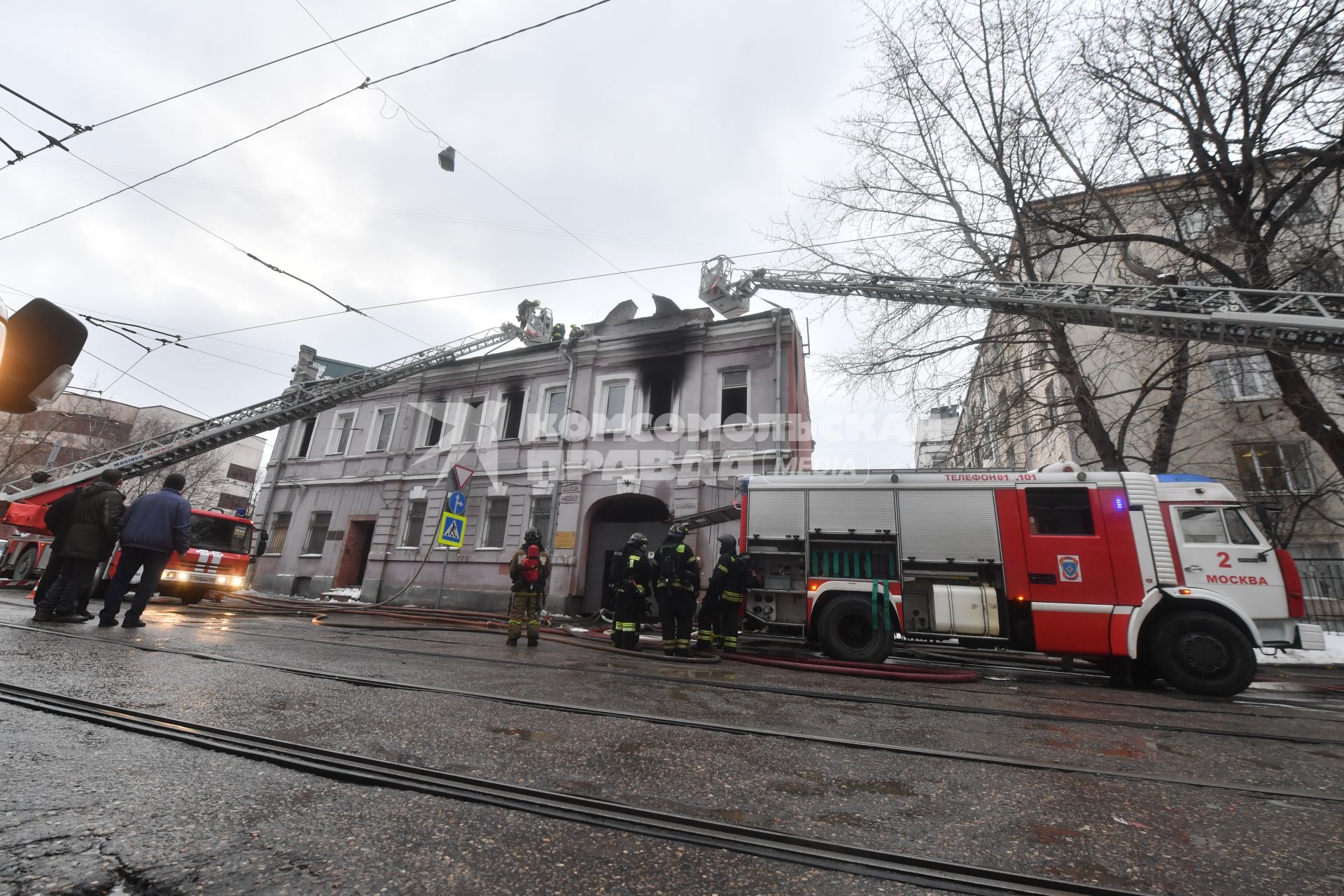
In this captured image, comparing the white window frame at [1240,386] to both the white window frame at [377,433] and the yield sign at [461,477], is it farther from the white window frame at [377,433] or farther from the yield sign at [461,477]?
the white window frame at [377,433]

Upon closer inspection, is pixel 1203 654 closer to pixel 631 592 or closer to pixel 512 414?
pixel 631 592

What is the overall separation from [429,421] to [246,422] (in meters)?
5.22

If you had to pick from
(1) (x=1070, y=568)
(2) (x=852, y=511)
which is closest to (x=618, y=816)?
(2) (x=852, y=511)

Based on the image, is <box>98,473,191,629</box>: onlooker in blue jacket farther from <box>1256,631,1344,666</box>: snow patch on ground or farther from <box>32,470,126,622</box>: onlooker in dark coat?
<box>1256,631,1344,666</box>: snow patch on ground

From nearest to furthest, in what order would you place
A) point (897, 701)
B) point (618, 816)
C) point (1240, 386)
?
point (618, 816), point (897, 701), point (1240, 386)

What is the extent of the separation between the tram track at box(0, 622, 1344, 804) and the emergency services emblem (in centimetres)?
466

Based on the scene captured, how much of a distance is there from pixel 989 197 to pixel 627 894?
14.7 meters

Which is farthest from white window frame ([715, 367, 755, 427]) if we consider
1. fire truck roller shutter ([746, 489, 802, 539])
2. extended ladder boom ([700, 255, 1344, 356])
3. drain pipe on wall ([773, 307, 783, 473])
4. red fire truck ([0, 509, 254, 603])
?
red fire truck ([0, 509, 254, 603])

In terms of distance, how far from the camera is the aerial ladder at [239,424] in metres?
14.7

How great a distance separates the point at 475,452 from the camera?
1838 cm

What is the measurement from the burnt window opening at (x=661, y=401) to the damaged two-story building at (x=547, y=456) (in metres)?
0.05

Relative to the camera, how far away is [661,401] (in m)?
16.5

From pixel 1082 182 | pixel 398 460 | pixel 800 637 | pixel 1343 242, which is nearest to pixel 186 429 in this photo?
pixel 398 460

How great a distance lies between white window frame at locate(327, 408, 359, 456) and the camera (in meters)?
20.5
